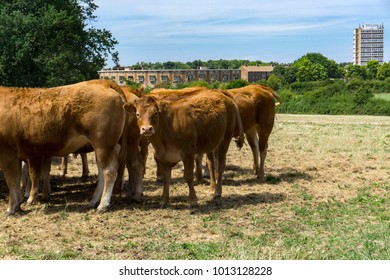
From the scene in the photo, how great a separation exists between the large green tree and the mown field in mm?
4390

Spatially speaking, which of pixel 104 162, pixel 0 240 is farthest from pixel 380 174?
pixel 0 240

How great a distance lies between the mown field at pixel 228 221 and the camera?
6.27 m

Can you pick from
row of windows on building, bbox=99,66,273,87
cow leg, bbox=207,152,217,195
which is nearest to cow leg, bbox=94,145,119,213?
cow leg, bbox=207,152,217,195

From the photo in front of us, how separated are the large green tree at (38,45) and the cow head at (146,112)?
795 centimetres

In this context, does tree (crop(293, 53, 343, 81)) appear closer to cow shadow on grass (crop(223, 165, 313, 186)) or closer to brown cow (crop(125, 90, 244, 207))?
cow shadow on grass (crop(223, 165, 313, 186))

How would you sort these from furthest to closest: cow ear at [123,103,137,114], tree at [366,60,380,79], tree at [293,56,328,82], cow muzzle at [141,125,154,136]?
1. tree at [293,56,328,82]
2. tree at [366,60,380,79]
3. cow ear at [123,103,137,114]
4. cow muzzle at [141,125,154,136]

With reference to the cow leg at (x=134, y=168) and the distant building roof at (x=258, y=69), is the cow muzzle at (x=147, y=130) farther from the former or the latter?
the distant building roof at (x=258, y=69)

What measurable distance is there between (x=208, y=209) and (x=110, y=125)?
205 cm

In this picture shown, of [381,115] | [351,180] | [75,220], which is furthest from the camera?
[381,115]

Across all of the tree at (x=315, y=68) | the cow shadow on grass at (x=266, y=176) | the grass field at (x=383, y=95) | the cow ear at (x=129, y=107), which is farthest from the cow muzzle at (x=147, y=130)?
the tree at (x=315, y=68)

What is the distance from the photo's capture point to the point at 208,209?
28.2 feet

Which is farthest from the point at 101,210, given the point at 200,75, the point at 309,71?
the point at 309,71

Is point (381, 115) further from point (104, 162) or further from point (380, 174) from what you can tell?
point (104, 162)

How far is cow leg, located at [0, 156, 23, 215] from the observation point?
828cm
